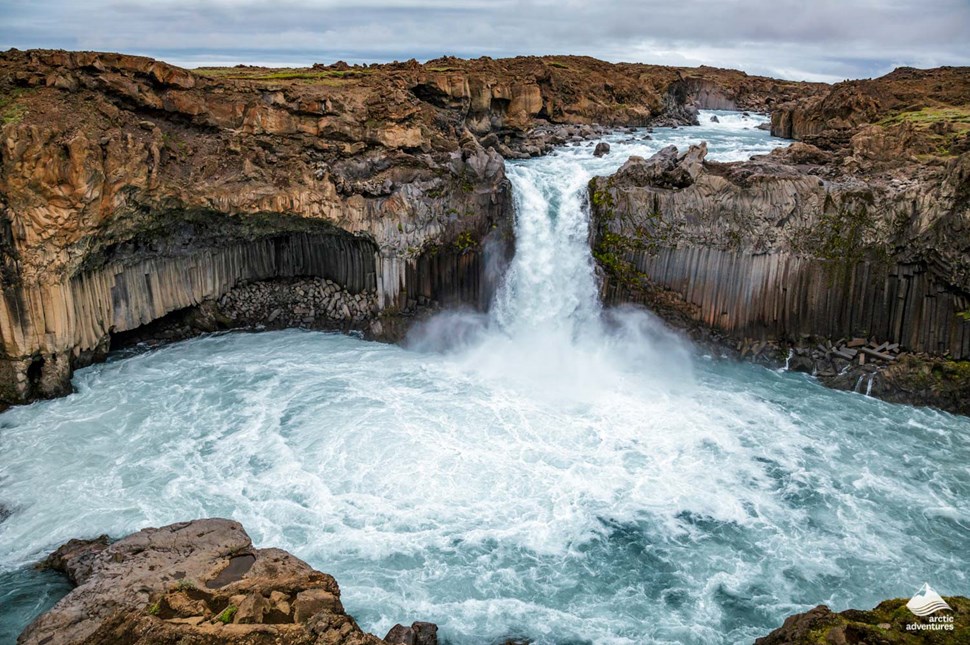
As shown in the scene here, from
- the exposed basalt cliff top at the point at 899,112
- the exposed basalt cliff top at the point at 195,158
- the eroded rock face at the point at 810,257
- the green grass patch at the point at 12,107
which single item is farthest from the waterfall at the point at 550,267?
the green grass patch at the point at 12,107

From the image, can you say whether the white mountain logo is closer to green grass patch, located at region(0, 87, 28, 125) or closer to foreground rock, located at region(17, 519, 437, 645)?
foreground rock, located at region(17, 519, 437, 645)

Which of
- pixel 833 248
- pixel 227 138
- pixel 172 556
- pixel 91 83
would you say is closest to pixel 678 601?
pixel 172 556

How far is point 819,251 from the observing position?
24.8 m

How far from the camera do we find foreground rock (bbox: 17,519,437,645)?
32.3ft

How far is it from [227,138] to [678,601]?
21.1 meters

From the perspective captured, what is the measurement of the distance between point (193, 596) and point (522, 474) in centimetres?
909

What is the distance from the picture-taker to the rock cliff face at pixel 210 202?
2117cm

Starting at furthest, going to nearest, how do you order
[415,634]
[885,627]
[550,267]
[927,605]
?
[550,267]
[415,634]
[927,605]
[885,627]

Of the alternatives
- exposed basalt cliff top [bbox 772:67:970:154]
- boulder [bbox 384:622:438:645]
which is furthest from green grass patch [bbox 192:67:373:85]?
boulder [bbox 384:622:438:645]

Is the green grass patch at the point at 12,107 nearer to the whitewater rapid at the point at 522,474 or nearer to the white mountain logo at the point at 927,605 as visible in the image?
the whitewater rapid at the point at 522,474

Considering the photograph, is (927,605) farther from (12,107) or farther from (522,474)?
(12,107)

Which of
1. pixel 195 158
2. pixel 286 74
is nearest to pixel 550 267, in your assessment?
pixel 195 158

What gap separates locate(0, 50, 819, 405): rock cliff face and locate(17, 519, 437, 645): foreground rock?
10.4m

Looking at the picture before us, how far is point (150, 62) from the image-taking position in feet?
81.9
